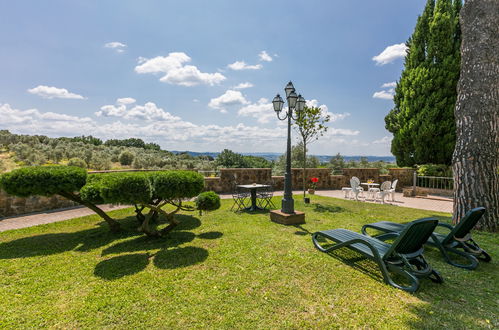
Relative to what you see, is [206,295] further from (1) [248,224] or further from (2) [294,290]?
(1) [248,224]

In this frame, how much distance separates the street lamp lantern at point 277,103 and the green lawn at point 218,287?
11.5 feet

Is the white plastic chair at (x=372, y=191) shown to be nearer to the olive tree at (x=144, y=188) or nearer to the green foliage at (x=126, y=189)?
the olive tree at (x=144, y=188)

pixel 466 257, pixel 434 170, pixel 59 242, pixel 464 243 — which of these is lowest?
pixel 59 242

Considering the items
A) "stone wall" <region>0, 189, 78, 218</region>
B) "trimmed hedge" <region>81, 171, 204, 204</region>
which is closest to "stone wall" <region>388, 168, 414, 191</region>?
"trimmed hedge" <region>81, 171, 204, 204</region>

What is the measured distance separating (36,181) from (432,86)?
16823 mm

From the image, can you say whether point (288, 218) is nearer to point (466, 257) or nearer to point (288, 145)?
point (288, 145)

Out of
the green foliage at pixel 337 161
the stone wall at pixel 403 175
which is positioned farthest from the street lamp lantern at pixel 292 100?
the green foliage at pixel 337 161

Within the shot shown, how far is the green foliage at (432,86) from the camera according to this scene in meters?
12.1

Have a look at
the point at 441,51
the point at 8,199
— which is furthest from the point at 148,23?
the point at 441,51

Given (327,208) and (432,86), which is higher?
(432,86)

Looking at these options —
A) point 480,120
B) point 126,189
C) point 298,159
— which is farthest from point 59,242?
point 298,159

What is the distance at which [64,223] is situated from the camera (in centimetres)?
593

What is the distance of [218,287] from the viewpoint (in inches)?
114

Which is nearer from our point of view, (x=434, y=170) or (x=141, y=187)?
(x=141, y=187)
